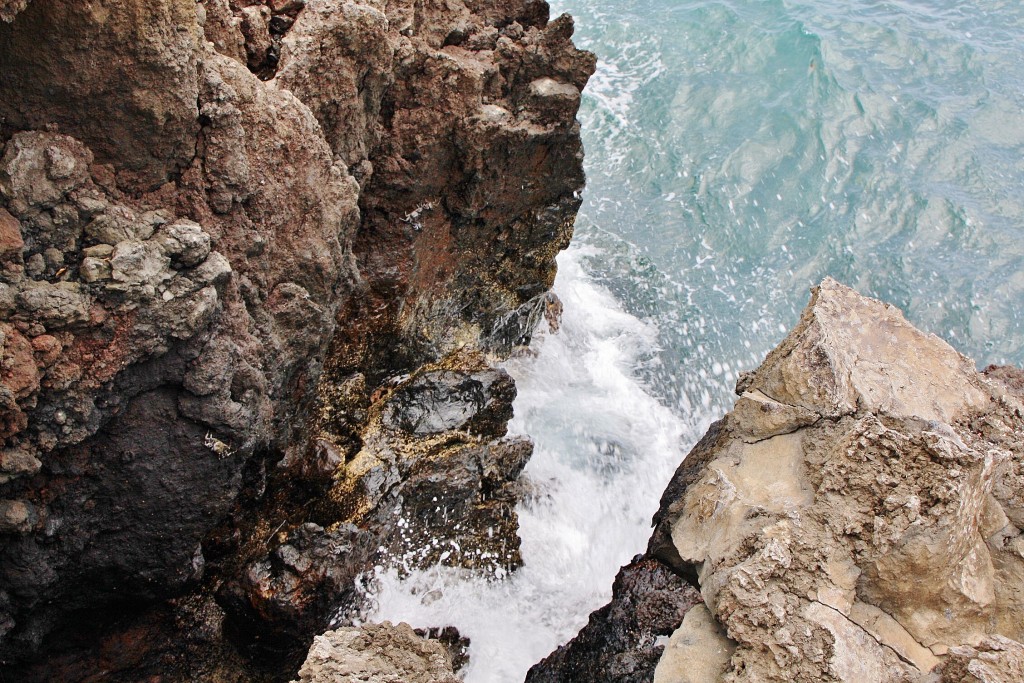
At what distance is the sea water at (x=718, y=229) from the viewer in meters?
6.44

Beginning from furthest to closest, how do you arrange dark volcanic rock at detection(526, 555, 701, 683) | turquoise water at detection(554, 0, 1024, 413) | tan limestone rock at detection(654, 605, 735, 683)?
turquoise water at detection(554, 0, 1024, 413)
dark volcanic rock at detection(526, 555, 701, 683)
tan limestone rock at detection(654, 605, 735, 683)

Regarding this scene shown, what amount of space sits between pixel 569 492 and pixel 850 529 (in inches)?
133

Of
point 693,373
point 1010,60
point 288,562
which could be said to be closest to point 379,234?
point 288,562

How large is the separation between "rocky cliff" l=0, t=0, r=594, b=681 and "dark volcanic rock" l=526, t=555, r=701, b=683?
1.06 m

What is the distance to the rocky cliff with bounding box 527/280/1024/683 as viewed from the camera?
11.2 feet

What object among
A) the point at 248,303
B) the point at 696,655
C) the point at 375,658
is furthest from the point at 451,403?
the point at 696,655

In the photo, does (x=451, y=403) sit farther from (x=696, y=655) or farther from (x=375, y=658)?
(x=696, y=655)

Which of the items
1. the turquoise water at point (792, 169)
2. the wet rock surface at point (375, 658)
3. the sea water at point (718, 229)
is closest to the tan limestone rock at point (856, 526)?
the wet rock surface at point (375, 658)

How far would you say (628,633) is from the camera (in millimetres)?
4789

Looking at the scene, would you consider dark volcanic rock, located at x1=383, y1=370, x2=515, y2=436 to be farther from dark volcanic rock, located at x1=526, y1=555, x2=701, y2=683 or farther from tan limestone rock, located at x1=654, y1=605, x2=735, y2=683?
tan limestone rock, located at x1=654, y1=605, x2=735, y2=683

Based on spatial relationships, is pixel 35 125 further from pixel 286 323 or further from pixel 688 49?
pixel 688 49

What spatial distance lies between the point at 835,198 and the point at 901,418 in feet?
28.6

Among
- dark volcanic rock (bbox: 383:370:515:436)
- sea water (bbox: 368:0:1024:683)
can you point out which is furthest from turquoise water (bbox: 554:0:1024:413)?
dark volcanic rock (bbox: 383:370:515:436)

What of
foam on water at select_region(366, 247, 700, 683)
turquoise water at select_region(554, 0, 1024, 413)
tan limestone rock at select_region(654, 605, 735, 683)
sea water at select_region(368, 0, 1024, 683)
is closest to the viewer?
tan limestone rock at select_region(654, 605, 735, 683)
